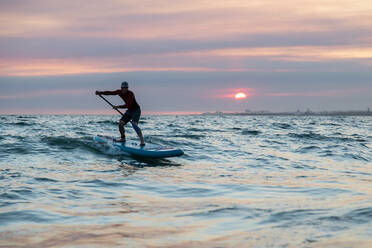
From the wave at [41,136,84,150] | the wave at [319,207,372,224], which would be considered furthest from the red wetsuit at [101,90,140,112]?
the wave at [319,207,372,224]

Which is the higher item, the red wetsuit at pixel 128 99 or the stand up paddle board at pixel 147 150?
the red wetsuit at pixel 128 99

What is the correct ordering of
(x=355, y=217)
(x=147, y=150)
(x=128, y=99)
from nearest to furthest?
(x=355, y=217)
(x=147, y=150)
(x=128, y=99)

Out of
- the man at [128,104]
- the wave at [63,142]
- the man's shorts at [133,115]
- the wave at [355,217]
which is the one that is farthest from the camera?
the wave at [63,142]

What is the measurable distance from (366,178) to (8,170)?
372 inches

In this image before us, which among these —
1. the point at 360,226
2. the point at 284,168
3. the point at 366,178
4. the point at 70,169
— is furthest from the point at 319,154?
the point at 360,226

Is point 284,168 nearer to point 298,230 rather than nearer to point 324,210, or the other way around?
point 324,210

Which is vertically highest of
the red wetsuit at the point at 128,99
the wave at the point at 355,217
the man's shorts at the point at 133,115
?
the red wetsuit at the point at 128,99

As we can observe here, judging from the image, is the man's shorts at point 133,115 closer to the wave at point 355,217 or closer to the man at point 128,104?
the man at point 128,104

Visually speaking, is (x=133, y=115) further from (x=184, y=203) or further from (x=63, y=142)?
(x=184, y=203)

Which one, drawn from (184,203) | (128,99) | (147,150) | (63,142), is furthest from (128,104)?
(184,203)

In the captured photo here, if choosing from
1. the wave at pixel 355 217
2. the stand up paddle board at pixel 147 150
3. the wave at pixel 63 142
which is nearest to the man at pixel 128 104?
the stand up paddle board at pixel 147 150

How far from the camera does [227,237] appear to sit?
16.7 feet

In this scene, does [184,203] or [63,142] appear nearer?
[184,203]

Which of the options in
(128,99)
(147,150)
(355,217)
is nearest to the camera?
(355,217)
